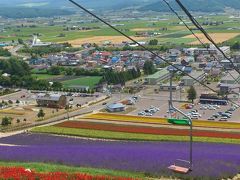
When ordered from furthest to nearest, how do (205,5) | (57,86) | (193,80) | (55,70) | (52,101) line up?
(205,5)
(55,70)
(57,86)
(193,80)
(52,101)

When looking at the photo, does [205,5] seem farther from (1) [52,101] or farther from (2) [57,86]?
(1) [52,101]

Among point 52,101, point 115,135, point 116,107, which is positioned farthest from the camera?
point 52,101

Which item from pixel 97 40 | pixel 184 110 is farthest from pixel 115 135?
pixel 97 40

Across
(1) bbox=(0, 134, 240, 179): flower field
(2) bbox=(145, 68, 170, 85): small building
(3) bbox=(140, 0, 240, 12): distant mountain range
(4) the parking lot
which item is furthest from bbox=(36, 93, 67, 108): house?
(3) bbox=(140, 0, 240, 12): distant mountain range

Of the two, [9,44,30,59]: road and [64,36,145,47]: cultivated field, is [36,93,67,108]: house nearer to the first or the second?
[9,44,30,59]: road

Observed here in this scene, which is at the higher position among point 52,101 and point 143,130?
point 52,101

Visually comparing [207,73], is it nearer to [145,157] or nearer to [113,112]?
[113,112]

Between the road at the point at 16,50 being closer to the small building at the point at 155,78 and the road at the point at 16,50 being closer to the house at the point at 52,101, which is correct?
the small building at the point at 155,78
